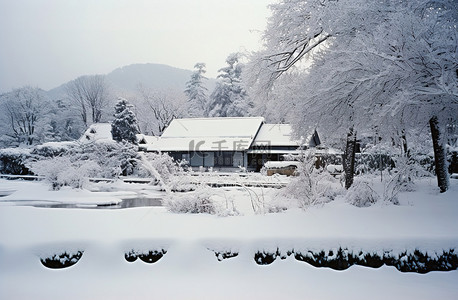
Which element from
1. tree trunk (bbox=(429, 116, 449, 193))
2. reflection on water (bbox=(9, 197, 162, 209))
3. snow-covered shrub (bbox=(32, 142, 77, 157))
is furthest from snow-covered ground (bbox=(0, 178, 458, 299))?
snow-covered shrub (bbox=(32, 142, 77, 157))

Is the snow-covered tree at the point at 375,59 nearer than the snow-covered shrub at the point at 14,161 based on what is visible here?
Yes

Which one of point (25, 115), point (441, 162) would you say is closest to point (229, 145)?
point (441, 162)

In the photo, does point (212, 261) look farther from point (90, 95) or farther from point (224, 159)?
point (90, 95)

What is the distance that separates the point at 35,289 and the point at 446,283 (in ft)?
22.9

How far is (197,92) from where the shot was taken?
57.6 m

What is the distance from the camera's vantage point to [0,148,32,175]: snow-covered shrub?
31.4 m

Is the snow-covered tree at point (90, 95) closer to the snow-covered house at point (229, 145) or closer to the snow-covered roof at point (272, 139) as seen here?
the snow-covered house at point (229, 145)

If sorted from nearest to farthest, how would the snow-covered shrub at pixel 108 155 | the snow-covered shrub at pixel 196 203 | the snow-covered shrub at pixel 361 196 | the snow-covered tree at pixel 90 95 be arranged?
the snow-covered shrub at pixel 196 203 → the snow-covered shrub at pixel 361 196 → the snow-covered shrub at pixel 108 155 → the snow-covered tree at pixel 90 95

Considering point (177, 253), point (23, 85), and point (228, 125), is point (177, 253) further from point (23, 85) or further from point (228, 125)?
point (23, 85)

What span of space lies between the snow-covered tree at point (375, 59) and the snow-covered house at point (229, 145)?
20918mm

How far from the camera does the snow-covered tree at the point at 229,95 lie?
4938cm

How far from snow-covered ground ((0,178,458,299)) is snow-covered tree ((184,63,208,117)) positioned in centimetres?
4987

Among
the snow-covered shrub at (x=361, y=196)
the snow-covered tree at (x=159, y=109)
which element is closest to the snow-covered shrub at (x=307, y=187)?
the snow-covered shrub at (x=361, y=196)

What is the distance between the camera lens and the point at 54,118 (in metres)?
51.8
